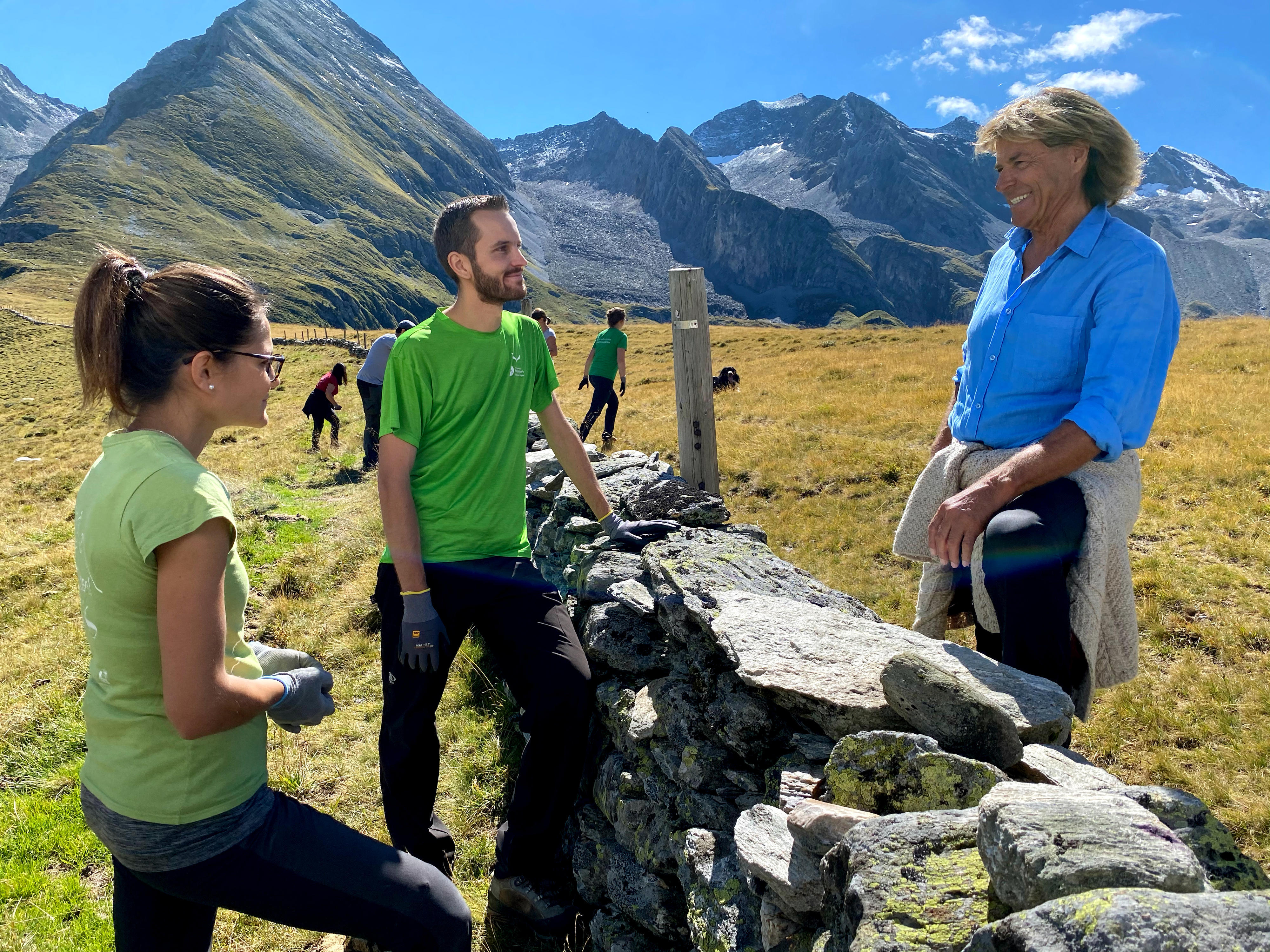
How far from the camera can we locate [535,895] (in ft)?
11.5

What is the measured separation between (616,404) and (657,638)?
1137 centimetres

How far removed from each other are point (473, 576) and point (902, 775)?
2.17m

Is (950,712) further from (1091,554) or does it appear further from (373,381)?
(373,381)

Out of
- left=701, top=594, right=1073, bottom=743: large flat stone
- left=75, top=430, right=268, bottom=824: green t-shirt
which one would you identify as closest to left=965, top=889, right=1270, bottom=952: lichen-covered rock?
left=701, top=594, right=1073, bottom=743: large flat stone

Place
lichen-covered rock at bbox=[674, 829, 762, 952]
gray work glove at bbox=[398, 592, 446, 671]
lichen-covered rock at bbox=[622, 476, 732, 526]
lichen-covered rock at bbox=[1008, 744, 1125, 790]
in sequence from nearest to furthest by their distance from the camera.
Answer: lichen-covered rock at bbox=[1008, 744, 1125, 790]
lichen-covered rock at bbox=[674, 829, 762, 952]
gray work glove at bbox=[398, 592, 446, 671]
lichen-covered rock at bbox=[622, 476, 732, 526]

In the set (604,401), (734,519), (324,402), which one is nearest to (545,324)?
(604,401)

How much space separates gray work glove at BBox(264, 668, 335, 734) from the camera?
2422mm

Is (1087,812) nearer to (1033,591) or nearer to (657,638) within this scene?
(1033,591)

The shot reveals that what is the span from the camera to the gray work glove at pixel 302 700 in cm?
242

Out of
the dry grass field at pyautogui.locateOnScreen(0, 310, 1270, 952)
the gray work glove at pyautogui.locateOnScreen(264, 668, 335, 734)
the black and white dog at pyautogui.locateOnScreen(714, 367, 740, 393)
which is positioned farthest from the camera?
the black and white dog at pyautogui.locateOnScreen(714, 367, 740, 393)

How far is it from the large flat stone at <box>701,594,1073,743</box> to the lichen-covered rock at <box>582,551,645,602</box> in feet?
2.99

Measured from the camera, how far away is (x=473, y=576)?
3711 millimetres

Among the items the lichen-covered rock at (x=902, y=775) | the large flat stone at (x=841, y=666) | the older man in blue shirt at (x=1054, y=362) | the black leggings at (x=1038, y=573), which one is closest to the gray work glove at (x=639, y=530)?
the large flat stone at (x=841, y=666)

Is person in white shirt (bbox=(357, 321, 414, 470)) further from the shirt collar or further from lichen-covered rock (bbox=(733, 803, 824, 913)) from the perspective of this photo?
lichen-covered rock (bbox=(733, 803, 824, 913))
